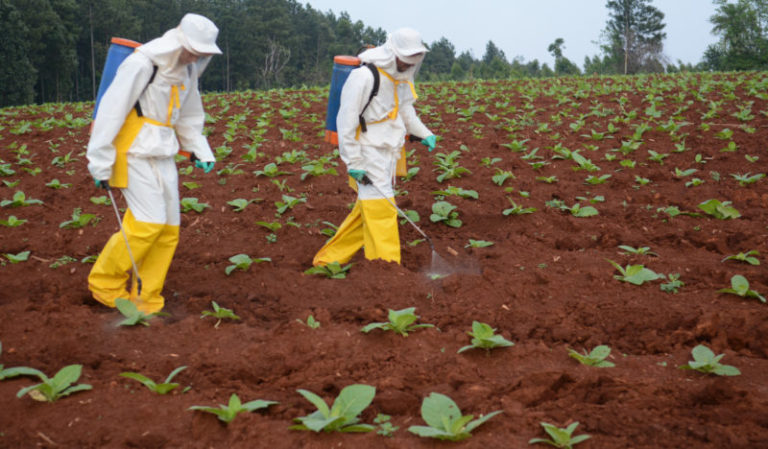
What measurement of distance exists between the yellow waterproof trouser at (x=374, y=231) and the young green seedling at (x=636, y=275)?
1.66 m

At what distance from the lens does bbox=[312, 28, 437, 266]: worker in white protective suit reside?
472 centimetres

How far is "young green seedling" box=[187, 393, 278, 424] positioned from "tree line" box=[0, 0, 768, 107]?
36562 millimetres

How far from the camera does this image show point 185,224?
652 centimetres

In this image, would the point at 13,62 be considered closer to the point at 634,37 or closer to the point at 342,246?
the point at 342,246

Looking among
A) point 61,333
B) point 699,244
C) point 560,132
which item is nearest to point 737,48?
point 560,132

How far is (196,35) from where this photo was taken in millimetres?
3928

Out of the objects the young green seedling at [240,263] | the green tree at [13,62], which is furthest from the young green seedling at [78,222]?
the green tree at [13,62]

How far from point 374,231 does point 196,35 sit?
192cm

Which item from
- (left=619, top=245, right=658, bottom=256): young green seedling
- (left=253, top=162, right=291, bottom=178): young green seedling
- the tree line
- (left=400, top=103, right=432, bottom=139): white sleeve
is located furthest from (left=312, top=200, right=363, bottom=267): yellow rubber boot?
the tree line

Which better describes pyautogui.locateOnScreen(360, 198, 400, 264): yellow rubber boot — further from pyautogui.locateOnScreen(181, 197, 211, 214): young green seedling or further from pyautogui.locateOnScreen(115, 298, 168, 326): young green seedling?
pyautogui.locateOnScreen(181, 197, 211, 214): young green seedling

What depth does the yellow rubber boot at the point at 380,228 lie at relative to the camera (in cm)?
493

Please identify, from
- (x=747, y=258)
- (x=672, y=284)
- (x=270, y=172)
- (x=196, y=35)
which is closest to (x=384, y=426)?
(x=196, y=35)

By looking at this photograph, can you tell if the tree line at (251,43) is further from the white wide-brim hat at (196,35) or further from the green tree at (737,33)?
the white wide-brim hat at (196,35)

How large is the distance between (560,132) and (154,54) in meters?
8.00
